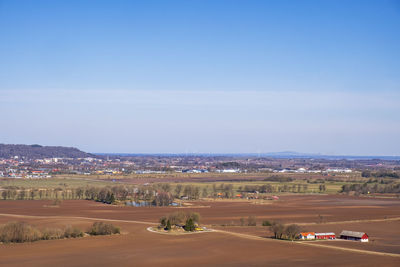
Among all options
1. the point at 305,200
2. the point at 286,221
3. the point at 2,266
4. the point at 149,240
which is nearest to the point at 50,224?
the point at 149,240

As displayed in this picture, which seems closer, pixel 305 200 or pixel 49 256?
pixel 49 256

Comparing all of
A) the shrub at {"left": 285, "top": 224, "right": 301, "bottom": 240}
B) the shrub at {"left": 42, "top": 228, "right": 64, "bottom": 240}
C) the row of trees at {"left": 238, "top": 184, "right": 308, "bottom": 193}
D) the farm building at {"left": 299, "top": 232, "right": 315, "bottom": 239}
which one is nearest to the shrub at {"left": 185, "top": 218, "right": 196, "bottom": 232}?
the shrub at {"left": 285, "top": 224, "right": 301, "bottom": 240}

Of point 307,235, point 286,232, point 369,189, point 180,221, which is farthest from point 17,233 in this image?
point 369,189

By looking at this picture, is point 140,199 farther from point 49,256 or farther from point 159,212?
point 49,256

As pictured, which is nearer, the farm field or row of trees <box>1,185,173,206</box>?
the farm field

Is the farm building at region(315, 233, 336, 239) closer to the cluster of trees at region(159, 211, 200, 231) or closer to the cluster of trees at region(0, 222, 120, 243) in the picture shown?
the cluster of trees at region(159, 211, 200, 231)

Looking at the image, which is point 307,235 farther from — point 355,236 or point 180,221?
point 180,221

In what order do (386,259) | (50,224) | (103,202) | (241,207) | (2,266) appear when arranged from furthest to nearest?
(103,202) → (241,207) → (50,224) → (386,259) → (2,266)

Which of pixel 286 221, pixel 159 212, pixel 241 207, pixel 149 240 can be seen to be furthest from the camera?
pixel 241 207
